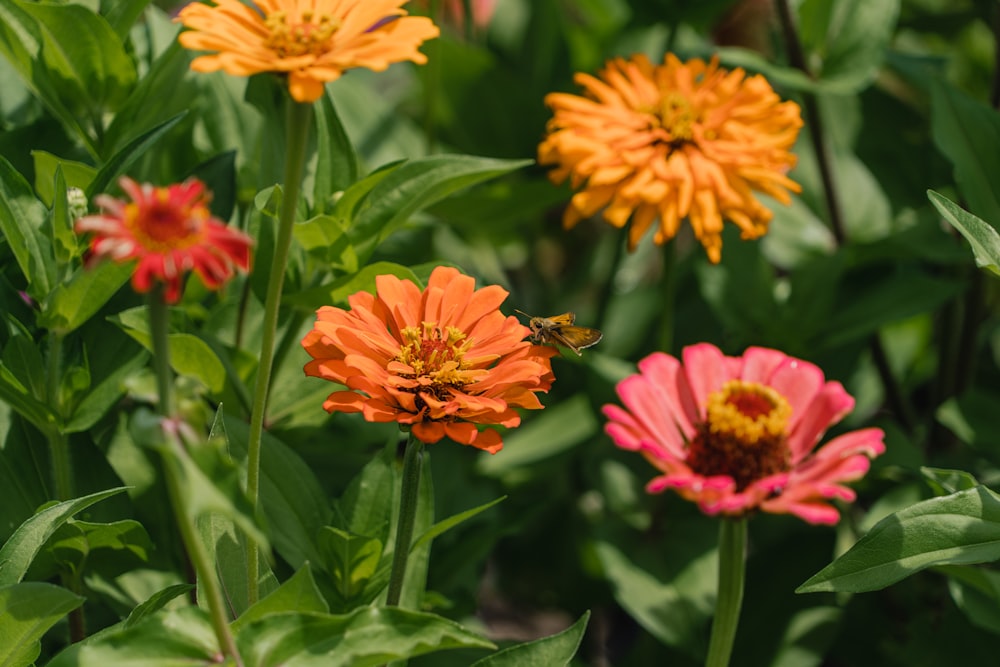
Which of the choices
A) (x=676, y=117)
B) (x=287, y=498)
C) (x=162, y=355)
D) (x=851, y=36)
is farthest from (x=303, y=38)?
(x=851, y=36)

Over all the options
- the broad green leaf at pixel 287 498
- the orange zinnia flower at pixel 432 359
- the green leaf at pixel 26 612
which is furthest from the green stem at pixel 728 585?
the green leaf at pixel 26 612

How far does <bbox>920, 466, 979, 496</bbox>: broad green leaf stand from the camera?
74 cm

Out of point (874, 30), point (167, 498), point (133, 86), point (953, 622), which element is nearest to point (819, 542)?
point (953, 622)

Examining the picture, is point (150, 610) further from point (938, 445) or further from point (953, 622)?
point (938, 445)

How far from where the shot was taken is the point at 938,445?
3.84 feet

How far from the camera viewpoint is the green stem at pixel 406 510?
0.64 meters

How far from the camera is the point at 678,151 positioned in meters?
0.93

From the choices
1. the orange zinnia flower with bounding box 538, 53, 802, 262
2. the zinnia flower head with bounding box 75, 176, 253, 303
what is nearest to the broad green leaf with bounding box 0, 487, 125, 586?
the zinnia flower head with bounding box 75, 176, 253, 303

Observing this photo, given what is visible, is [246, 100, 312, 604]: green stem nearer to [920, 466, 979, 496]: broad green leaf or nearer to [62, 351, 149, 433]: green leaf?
[62, 351, 149, 433]: green leaf

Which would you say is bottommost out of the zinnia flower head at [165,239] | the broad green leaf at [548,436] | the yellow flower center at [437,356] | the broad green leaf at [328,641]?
the broad green leaf at [548,436]

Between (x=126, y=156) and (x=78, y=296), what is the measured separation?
4.1 inches

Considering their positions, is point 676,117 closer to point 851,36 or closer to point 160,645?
point 851,36

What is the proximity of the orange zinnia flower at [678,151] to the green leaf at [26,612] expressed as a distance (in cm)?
49

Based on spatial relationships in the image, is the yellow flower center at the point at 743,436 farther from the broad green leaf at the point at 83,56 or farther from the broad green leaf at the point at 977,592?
the broad green leaf at the point at 83,56
